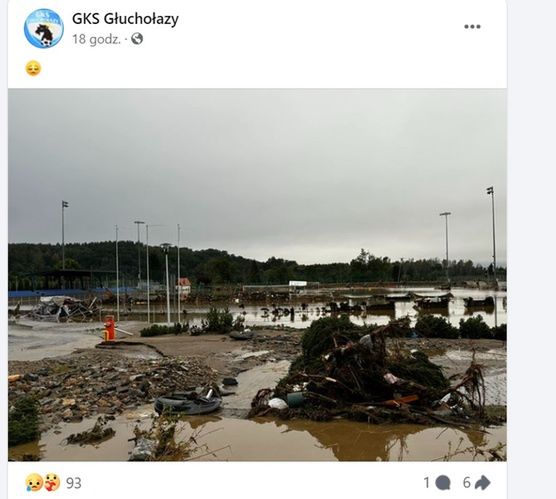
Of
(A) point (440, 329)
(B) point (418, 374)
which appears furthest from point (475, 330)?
(B) point (418, 374)

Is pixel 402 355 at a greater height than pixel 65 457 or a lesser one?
greater

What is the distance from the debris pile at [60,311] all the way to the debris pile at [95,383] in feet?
58.2

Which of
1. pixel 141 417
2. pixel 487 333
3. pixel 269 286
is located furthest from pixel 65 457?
pixel 269 286

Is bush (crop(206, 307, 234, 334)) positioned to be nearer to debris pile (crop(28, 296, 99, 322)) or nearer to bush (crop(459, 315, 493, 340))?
bush (crop(459, 315, 493, 340))

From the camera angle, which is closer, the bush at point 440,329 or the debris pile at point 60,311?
the bush at point 440,329

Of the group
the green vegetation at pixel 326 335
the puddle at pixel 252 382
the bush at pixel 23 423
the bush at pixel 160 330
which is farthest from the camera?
the bush at pixel 160 330

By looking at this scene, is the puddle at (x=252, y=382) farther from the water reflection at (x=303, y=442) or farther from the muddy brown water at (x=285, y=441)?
the water reflection at (x=303, y=442)

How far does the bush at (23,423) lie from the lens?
5250mm

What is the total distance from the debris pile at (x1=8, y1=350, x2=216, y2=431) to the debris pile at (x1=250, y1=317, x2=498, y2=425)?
2.71 meters
